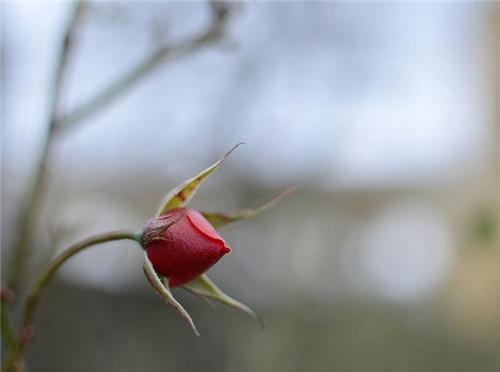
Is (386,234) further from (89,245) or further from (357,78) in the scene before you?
(89,245)

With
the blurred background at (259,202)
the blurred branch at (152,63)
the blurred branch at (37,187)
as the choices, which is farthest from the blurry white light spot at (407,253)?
the blurred branch at (37,187)

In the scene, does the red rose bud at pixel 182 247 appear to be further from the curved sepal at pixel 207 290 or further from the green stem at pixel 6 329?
the green stem at pixel 6 329

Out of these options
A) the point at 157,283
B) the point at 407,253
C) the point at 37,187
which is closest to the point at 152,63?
the point at 37,187

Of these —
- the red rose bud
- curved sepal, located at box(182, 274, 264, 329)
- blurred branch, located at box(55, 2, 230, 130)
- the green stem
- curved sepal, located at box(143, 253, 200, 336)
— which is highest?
blurred branch, located at box(55, 2, 230, 130)

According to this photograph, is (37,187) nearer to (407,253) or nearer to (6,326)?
(6,326)

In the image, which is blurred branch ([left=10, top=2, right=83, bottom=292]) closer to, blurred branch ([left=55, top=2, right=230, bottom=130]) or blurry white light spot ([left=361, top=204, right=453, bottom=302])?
blurred branch ([left=55, top=2, right=230, bottom=130])

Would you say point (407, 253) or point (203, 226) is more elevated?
point (203, 226)

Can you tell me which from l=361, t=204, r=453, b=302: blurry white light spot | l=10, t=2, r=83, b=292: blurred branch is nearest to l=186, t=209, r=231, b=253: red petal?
l=10, t=2, r=83, b=292: blurred branch
